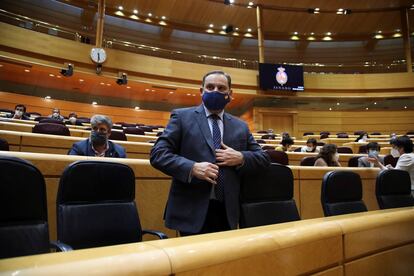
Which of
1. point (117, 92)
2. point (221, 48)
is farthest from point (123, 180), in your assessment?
point (221, 48)

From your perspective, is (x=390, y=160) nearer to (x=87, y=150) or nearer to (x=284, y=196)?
(x=284, y=196)

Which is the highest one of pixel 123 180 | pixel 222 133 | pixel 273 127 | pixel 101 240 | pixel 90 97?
pixel 90 97

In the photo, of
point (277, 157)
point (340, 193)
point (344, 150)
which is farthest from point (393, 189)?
point (344, 150)

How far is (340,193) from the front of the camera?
7.55ft

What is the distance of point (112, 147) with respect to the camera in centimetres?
298

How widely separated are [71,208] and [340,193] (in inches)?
68.1

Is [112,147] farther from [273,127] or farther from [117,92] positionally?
[273,127]

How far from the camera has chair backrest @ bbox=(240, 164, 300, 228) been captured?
1876 millimetres

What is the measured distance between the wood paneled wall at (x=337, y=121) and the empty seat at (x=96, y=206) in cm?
1261

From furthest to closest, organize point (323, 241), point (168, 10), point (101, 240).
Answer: point (168, 10) → point (101, 240) → point (323, 241)

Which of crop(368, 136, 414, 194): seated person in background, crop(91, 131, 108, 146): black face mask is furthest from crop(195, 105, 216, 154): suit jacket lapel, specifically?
crop(368, 136, 414, 194): seated person in background

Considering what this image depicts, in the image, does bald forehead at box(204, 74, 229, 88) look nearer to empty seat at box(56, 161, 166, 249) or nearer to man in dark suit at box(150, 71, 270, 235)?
man in dark suit at box(150, 71, 270, 235)

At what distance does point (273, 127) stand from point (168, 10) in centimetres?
637

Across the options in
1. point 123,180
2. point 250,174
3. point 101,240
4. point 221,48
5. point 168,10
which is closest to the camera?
point 101,240
